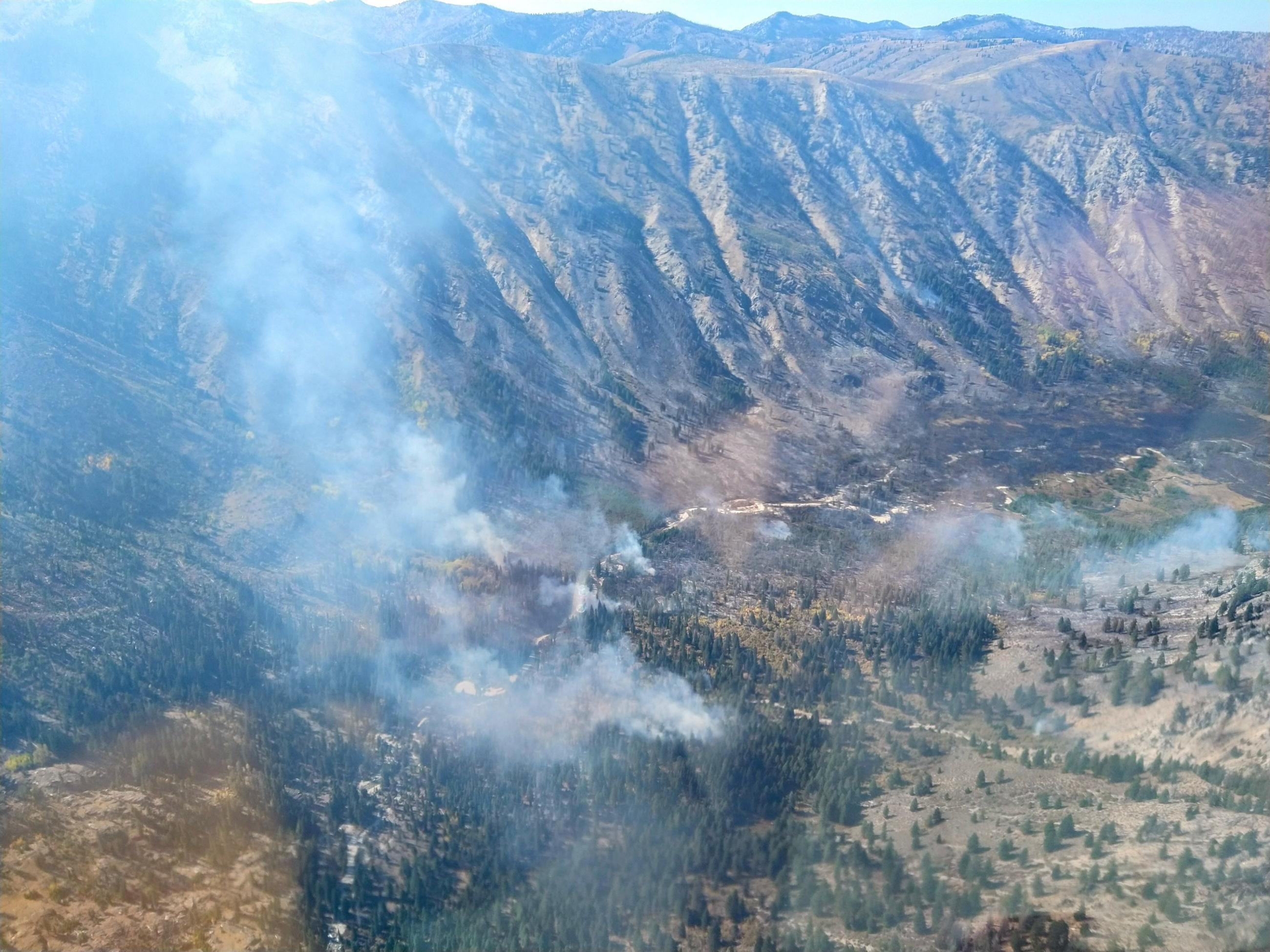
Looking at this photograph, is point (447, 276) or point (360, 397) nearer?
point (360, 397)

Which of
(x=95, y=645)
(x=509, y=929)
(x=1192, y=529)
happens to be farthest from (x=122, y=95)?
(x=1192, y=529)

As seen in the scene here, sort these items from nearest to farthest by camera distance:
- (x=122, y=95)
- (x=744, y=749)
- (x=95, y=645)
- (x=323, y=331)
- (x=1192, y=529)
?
1. (x=744, y=749)
2. (x=95, y=645)
3. (x=1192, y=529)
4. (x=323, y=331)
5. (x=122, y=95)

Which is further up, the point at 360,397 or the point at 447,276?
the point at 447,276

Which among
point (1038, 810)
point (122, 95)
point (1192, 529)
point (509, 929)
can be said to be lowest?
point (509, 929)

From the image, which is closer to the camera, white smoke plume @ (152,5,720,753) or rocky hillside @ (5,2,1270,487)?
white smoke plume @ (152,5,720,753)

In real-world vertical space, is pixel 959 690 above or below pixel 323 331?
below

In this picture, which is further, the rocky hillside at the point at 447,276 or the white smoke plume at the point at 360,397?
the rocky hillside at the point at 447,276

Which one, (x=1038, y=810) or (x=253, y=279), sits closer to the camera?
(x=1038, y=810)

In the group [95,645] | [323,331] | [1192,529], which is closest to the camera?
[95,645]

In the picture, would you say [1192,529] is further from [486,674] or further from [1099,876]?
[486,674]
